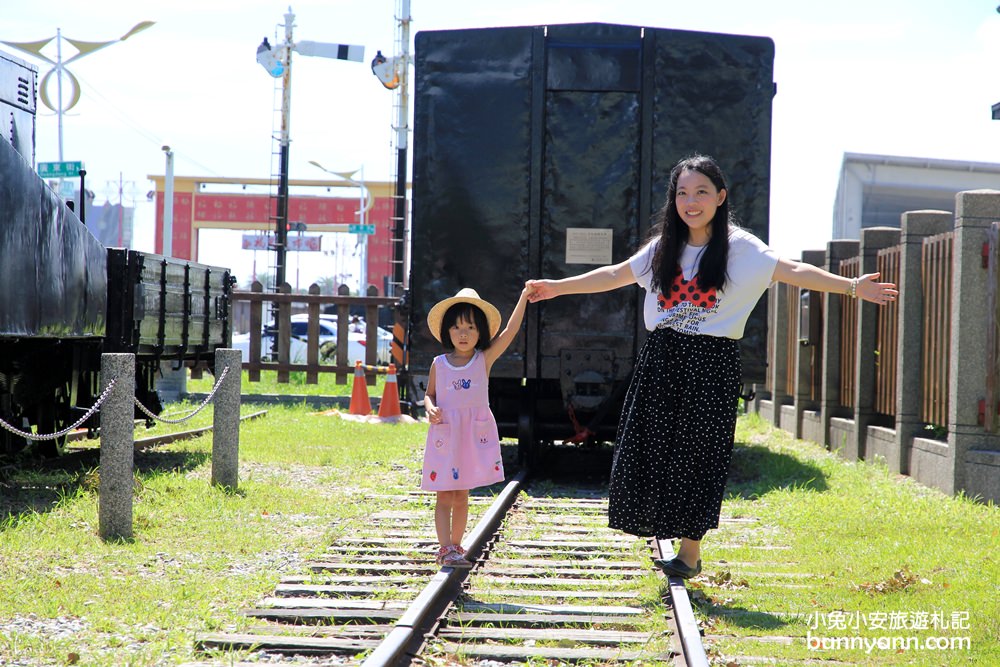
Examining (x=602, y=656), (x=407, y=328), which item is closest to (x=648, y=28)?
(x=407, y=328)

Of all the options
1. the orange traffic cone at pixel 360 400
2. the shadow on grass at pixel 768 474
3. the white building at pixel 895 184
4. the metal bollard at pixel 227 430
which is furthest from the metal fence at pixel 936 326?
the white building at pixel 895 184

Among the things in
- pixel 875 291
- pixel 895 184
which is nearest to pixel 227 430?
pixel 875 291

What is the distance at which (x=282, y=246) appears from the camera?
28.6 metres

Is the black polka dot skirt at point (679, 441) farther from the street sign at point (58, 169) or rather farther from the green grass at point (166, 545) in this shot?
the street sign at point (58, 169)

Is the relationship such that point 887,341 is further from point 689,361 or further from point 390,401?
point 390,401

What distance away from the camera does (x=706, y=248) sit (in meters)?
5.38

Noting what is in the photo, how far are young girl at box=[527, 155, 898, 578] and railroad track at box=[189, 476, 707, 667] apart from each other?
1.31 ft

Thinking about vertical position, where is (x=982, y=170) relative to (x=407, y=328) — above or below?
above

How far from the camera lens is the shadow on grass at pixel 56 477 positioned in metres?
7.92

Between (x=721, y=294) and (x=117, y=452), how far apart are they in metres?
3.90

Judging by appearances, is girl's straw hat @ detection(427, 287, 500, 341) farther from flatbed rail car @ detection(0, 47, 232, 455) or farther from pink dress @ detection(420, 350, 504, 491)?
flatbed rail car @ detection(0, 47, 232, 455)

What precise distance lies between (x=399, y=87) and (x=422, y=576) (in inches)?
859

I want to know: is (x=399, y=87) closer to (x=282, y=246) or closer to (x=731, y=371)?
(x=282, y=246)

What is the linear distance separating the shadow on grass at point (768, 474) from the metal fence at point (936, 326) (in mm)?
1108
